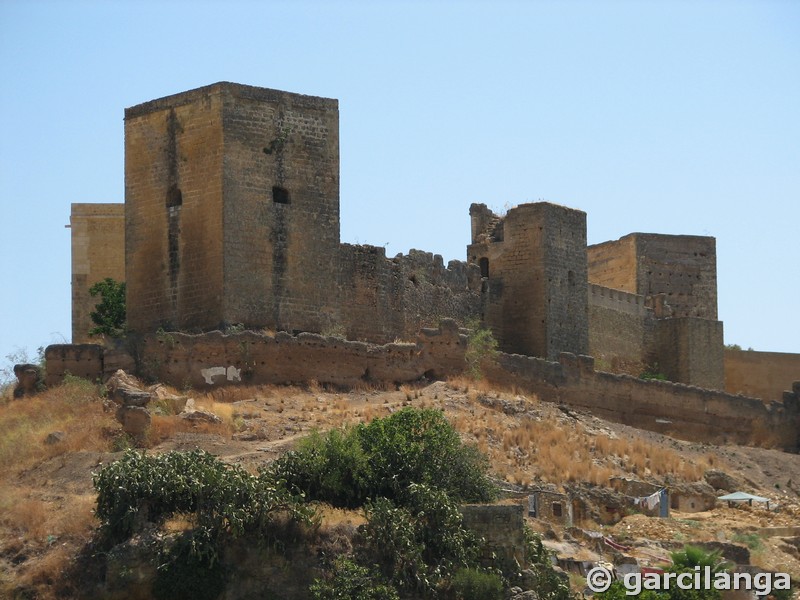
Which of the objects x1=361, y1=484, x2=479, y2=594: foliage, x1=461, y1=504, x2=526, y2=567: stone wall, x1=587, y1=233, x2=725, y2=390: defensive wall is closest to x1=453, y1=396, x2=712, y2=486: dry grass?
x1=461, y1=504, x2=526, y2=567: stone wall

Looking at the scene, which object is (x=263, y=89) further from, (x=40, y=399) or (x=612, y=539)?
(x=612, y=539)

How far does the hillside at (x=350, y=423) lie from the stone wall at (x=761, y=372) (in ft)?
30.9

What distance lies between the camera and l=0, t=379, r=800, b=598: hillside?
27141mm

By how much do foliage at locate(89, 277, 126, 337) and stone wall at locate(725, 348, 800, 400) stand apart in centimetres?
1564

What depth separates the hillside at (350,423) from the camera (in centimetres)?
2714

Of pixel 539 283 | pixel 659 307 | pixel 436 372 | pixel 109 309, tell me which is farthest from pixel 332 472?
pixel 659 307

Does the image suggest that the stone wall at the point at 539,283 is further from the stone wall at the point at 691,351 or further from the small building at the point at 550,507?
the small building at the point at 550,507

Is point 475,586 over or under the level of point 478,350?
under

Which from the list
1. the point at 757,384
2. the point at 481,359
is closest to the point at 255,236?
the point at 481,359

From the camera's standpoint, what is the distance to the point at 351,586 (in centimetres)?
2548

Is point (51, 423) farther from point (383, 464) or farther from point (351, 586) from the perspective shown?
point (351, 586)

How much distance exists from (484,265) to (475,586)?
1697 centimetres

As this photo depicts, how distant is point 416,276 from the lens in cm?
3988

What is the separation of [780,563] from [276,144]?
41.2 feet
